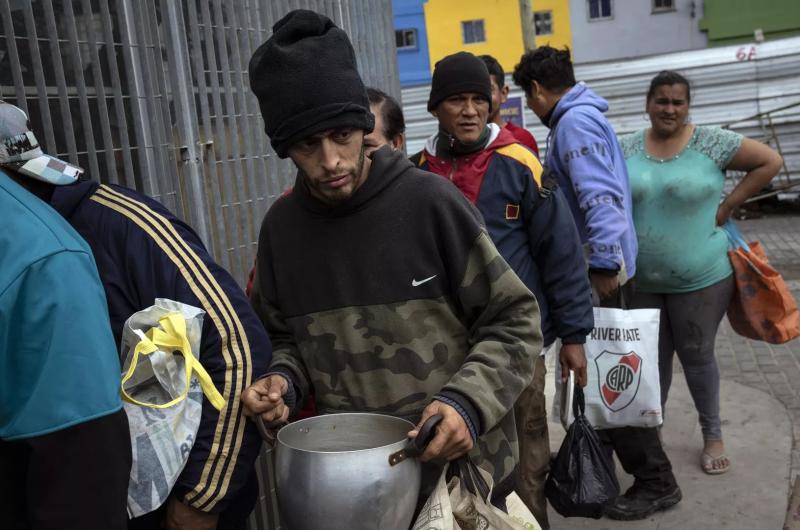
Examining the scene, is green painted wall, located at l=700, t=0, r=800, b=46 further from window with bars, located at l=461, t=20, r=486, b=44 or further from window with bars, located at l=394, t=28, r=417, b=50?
window with bars, located at l=394, t=28, r=417, b=50

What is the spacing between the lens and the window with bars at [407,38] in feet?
93.7

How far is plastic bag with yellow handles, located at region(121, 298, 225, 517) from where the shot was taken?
1.83m

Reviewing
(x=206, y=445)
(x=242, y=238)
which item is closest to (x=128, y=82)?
(x=242, y=238)

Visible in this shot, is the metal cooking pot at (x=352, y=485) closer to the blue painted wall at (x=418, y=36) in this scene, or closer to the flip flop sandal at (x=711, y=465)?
the flip flop sandal at (x=711, y=465)

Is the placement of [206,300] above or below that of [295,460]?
above

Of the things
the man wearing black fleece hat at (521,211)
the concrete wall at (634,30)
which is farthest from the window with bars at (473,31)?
the man wearing black fleece hat at (521,211)

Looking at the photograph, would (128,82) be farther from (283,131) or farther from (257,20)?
(283,131)

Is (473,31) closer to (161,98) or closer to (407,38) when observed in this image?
(407,38)

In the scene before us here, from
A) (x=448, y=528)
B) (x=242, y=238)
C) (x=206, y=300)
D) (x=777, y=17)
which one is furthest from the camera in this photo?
(x=777, y=17)

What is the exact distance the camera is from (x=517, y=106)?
17.6 meters

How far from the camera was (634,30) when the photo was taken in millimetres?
26750

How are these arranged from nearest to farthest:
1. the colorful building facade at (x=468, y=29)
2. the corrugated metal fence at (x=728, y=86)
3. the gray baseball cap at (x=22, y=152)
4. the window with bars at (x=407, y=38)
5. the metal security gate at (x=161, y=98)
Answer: the gray baseball cap at (x=22, y=152), the metal security gate at (x=161, y=98), the corrugated metal fence at (x=728, y=86), the colorful building facade at (x=468, y=29), the window with bars at (x=407, y=38)

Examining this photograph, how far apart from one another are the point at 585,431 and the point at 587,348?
0.53m

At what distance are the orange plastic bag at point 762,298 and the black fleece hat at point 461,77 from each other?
6.55 feet
